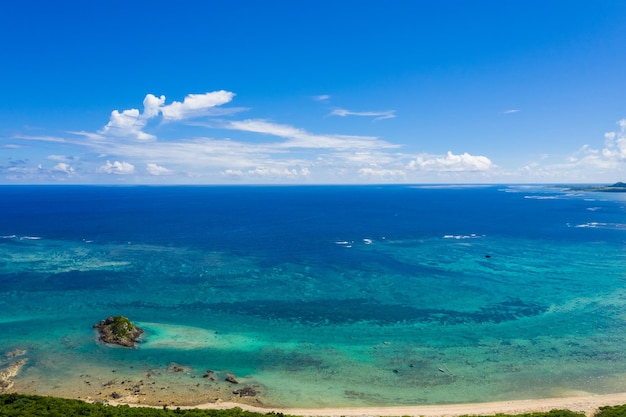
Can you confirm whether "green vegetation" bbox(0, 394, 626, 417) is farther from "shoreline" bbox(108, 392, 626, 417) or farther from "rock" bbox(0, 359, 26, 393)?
"rock" bbox(0, 359, 26, 393)

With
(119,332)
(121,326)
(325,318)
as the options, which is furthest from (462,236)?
(119,332)

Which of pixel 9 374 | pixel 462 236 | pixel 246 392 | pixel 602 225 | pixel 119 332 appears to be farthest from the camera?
pixel 602 225

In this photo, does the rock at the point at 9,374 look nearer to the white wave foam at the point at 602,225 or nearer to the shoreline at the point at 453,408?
the shoreline at the point at 453,408

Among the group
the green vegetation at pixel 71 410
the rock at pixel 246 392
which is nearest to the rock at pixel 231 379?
the rock at pixel 246 392

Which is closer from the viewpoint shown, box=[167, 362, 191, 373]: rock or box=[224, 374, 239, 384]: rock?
box=[224, 374, 239, 384]: rock

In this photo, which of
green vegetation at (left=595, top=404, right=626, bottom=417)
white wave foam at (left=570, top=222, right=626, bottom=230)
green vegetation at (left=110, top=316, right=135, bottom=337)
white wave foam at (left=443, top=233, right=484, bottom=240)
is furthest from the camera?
white wave foam at (left=570, top=222, right=626, bottom=230)

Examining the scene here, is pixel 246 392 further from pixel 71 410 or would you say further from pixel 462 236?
pixel 462 236

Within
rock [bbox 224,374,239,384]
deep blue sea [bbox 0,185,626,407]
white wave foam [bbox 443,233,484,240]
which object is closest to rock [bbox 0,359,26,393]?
deep blue sea [bbox 0,185,626,407]
